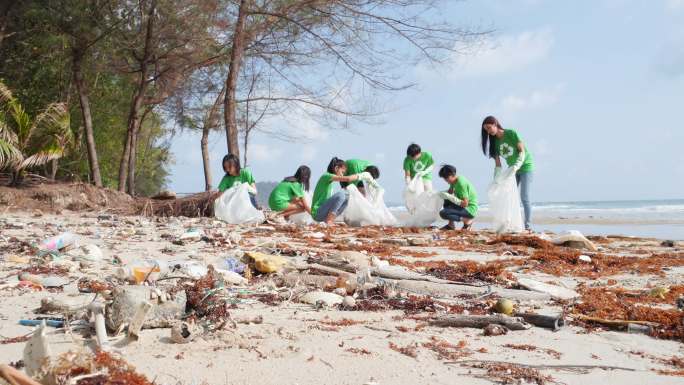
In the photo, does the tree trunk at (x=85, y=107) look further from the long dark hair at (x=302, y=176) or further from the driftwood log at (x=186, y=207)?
the long dark hair at (x=302, y=176)

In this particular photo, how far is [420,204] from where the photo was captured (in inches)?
426

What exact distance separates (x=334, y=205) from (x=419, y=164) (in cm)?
214

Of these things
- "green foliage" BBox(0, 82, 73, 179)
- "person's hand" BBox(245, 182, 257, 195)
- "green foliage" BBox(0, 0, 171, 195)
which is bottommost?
"person's hand" BBox(245, 182, 257, 195)

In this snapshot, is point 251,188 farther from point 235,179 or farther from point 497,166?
point 497,166

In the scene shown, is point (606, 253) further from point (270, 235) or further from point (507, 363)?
point (507, 363)

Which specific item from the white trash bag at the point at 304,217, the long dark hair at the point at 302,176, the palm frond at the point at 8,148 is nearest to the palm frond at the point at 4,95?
the palm frond at the point at 8,148

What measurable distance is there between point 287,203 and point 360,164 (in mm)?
1596

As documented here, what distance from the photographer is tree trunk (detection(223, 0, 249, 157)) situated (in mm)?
12945

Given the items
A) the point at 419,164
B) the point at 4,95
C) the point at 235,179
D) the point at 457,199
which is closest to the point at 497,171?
the point at 457,199

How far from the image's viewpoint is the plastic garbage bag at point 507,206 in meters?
9.43

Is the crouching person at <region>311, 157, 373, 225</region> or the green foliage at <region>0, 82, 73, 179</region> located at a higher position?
the green foliage at <region>0, 82, 73, 179</region>

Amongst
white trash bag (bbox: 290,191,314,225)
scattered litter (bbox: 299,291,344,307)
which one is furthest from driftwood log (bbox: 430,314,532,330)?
white trash bag (bbox: 290,191,314,225)

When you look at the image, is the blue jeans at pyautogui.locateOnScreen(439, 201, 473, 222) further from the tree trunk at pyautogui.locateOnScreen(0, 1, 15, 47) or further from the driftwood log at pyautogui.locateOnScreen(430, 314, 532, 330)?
the tree trunk at pyautogui.locateOnScreen(0, 1, 15, 47)

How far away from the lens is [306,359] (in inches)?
103
